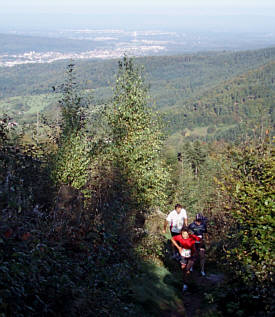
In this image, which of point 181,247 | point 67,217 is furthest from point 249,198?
point 67,217

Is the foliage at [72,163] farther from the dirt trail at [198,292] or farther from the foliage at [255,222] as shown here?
the foliage at [255,222]

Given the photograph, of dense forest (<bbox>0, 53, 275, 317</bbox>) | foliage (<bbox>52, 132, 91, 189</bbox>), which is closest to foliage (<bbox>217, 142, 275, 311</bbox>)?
dense forest (<bbox>0, 53, 275, 317</bbox>)

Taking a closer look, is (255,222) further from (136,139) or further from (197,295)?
(136,139)

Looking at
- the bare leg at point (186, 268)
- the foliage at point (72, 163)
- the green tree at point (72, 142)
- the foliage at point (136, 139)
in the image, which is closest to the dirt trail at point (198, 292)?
the bare leg at point (186, 268)

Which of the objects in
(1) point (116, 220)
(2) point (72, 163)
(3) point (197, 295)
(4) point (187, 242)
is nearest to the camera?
(1) point (116, 220)

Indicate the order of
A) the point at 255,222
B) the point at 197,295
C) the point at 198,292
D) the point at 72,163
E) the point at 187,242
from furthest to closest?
1. the point at 72,163
2. the point at 187,242
3. the point at 198,292
4. the point at 197,295
5. the point at 255,222

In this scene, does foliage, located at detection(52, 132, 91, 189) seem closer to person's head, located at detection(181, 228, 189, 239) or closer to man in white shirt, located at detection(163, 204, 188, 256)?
man in white shirt, located at detection(163, 204, 188, 256)

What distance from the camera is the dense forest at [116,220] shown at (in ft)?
12.1

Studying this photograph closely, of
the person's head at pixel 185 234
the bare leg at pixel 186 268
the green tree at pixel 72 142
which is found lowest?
the bare leg at pixel 186 268

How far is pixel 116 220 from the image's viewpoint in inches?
214

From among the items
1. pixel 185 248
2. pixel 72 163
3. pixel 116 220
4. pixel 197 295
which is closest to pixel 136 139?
pixel 72 163

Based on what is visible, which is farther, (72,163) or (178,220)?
(72,163)

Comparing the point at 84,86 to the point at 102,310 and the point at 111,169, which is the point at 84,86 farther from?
the point at 102,310

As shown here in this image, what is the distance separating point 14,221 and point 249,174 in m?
6.58
